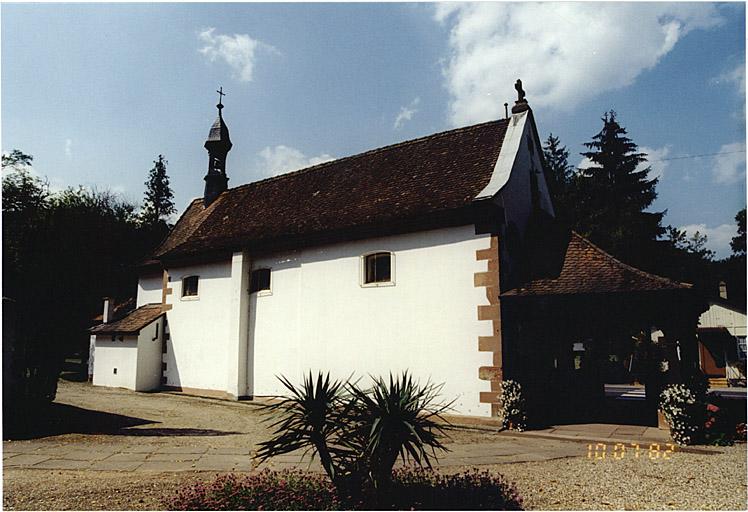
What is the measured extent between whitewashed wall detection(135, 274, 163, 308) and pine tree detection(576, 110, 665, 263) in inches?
1002

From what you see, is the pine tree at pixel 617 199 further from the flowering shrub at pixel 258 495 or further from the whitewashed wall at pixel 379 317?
the flowering shrub at pixel 258 495

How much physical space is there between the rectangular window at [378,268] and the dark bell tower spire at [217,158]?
1190 cm

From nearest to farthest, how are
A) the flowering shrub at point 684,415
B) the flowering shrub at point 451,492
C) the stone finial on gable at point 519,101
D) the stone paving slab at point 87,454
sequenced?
the flowering shrub at point 451,492 → the stone paving slab at point 87,454 → the flowering shrub at point 684,415 → the stone finial on gable at point 519,101

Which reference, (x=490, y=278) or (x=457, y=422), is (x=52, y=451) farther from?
(x=490, y=278)

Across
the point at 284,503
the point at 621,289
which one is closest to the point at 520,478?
the point at 284,503

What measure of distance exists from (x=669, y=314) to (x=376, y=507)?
8.11 meters

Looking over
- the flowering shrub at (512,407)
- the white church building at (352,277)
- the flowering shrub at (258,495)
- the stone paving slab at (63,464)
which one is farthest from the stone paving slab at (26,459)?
the flowering shrub at (512,407)

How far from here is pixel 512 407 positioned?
1145 cm

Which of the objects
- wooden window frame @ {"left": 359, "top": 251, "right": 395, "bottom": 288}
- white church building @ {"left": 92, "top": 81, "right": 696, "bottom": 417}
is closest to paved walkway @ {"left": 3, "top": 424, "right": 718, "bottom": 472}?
white church building @ {"left": 92, "top": 81, "right": 696, "bottom": 417}

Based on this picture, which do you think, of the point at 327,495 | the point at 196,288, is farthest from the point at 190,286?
the point at 327,495

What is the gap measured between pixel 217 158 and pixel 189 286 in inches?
289

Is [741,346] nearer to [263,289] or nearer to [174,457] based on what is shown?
[263,289]

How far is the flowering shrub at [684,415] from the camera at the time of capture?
992 centimetres

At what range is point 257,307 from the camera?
676 inches
